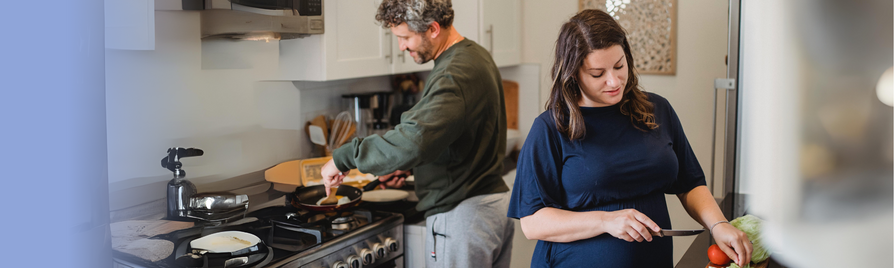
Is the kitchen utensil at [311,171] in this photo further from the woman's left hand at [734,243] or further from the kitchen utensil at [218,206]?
the woman's left hand at [734,243]

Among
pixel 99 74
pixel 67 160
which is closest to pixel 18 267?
pixel 67 160

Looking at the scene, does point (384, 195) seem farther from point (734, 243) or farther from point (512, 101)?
point (734, 243)

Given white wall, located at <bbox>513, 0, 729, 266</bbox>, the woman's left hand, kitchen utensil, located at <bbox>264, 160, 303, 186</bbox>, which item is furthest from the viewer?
white wall, located at <bbox>513, 0, 729, 266</bbox>

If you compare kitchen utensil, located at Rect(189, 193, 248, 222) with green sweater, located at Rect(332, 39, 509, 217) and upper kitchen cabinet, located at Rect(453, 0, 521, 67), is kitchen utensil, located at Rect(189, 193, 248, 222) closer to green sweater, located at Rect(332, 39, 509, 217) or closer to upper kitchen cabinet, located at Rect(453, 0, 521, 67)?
green sweater, located at Rect(332, 39, 509, 217)

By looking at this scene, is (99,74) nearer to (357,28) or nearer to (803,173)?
(357,28)

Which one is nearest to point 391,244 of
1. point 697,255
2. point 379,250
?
point 379,250

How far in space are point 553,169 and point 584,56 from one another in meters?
0.21

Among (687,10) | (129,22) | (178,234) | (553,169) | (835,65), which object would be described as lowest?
(178,234)

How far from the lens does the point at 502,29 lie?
108 inches

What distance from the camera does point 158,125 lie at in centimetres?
144

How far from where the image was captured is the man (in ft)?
4.67

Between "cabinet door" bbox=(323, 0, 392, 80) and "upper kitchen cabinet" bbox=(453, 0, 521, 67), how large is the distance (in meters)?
0.57

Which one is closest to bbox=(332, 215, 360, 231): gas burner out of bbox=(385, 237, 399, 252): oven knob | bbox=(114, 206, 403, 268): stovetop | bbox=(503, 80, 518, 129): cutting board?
bbox=(114, 206, 403, 268): stovetop

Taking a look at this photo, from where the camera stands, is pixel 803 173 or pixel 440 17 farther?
pixel 440 17
